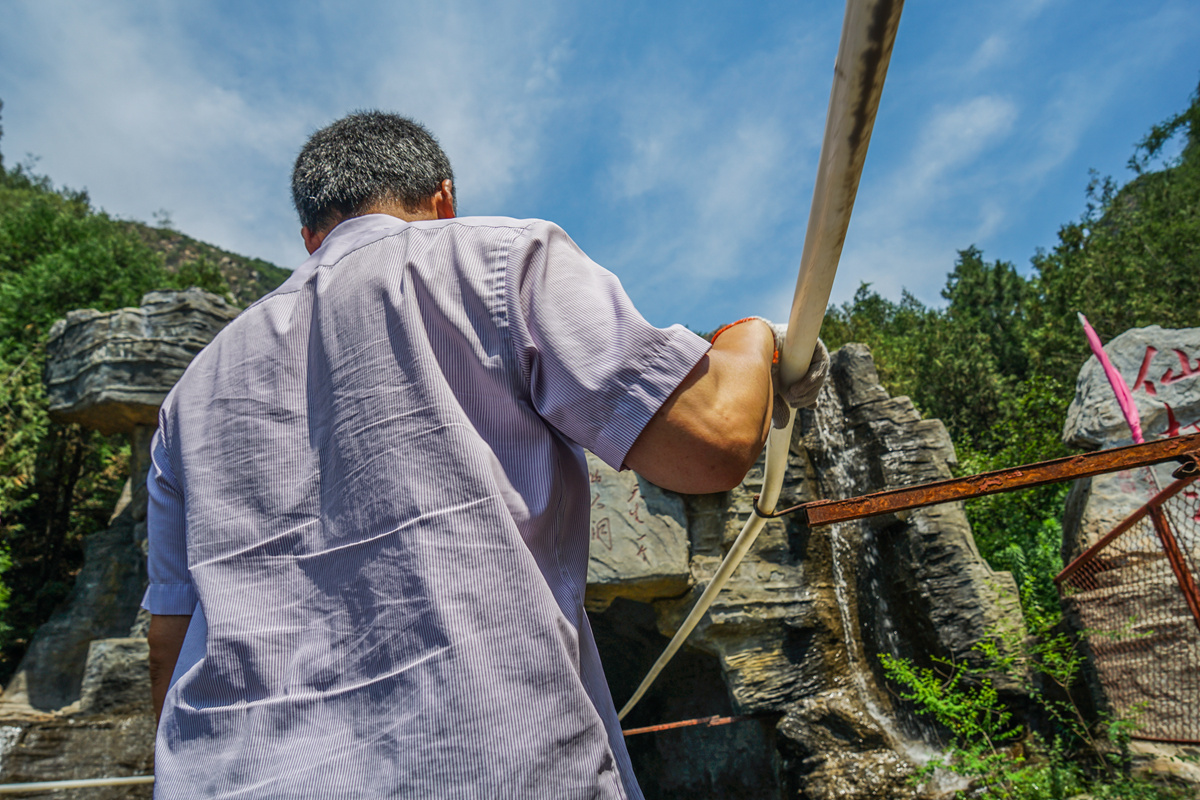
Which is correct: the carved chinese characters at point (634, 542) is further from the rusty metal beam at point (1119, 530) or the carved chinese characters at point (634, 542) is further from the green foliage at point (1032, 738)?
the rusty metal beam at point (1119, 530)

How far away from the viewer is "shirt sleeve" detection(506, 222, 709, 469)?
70 cm

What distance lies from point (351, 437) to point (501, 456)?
160 mm

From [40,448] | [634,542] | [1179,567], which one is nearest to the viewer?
[1179,567]

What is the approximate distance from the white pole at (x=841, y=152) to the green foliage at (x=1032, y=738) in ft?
10.9

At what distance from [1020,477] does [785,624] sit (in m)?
3.98

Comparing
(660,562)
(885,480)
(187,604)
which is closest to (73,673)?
(660,562)

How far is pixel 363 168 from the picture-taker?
104cm

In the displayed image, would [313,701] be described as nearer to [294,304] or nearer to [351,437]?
[351,437]

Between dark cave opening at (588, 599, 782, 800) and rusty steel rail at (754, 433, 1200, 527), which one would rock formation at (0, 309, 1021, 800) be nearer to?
dark cave opening at (588, 599, 782, 800)

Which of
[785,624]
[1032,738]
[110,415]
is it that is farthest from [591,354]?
[110,415]

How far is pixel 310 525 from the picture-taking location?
742 mm

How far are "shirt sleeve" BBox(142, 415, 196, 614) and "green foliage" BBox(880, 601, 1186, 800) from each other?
3.49 meters

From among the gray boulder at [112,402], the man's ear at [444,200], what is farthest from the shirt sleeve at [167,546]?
the gray boulder at [112,402]

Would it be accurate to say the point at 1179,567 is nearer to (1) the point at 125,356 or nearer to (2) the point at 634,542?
(2) the point at 634,542
